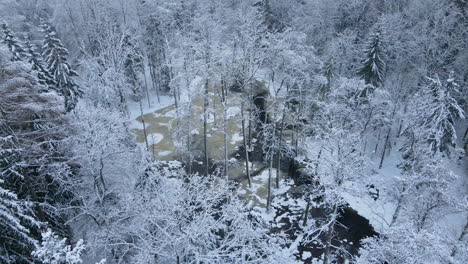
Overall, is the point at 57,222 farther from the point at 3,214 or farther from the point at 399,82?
the point at 399,82

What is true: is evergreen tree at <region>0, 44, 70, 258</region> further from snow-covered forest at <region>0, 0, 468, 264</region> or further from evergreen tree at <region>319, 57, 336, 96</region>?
evergreen tree at <region>319, 57, 336, 96</region>

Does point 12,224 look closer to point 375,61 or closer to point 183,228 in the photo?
→ point 183,228

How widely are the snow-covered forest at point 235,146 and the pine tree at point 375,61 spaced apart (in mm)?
145

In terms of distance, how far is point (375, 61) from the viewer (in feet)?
90.6

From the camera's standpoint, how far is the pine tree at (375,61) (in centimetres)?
2745

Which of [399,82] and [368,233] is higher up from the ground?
[399,82]

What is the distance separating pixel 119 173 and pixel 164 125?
52.2 feet

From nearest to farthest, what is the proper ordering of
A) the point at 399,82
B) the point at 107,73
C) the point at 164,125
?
the point at 107,73
the point at 399,82
the point at 164,125

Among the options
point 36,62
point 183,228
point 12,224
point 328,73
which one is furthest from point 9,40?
point 328,73

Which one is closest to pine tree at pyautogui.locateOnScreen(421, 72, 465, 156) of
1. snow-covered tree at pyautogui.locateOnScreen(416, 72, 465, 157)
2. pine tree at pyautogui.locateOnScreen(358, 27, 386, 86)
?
snow-covered tree at pyautogui.locateOnScreen(416, 72, 465, 157)

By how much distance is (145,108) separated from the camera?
36.2 m

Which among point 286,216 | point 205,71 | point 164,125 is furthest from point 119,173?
point 164,125

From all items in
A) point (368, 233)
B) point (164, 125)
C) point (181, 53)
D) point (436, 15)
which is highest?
point (436, 15)

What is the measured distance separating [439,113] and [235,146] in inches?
686
